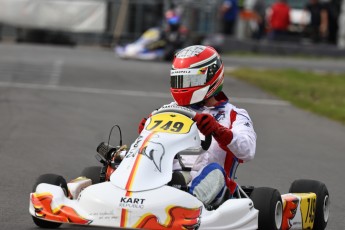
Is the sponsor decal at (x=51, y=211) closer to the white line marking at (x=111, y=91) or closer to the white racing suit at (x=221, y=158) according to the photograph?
the white racing suit at (x=221, y=158)

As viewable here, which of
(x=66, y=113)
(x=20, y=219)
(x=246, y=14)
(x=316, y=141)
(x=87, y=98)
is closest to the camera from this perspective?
(x=20, y=219)

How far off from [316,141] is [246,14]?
17.9 meters

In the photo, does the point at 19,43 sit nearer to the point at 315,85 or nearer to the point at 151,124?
the point at 315,85

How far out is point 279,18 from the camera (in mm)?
28266

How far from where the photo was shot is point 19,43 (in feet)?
89.0

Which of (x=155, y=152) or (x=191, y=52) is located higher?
(x=191, y=52)

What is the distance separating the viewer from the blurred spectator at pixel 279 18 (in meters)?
28.2

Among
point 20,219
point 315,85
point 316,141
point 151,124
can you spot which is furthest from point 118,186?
point 315,85

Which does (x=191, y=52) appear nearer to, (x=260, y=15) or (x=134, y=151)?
(x=134, y=151)

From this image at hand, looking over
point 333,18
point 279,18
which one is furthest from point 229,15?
point 333,18

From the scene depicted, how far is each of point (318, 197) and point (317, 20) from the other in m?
21.8

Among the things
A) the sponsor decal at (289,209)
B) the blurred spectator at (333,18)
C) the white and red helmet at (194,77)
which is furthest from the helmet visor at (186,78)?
the blurred spectator at (333,18)

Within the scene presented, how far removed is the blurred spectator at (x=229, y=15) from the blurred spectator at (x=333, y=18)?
2555 mm

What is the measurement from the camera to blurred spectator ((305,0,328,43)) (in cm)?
2841
